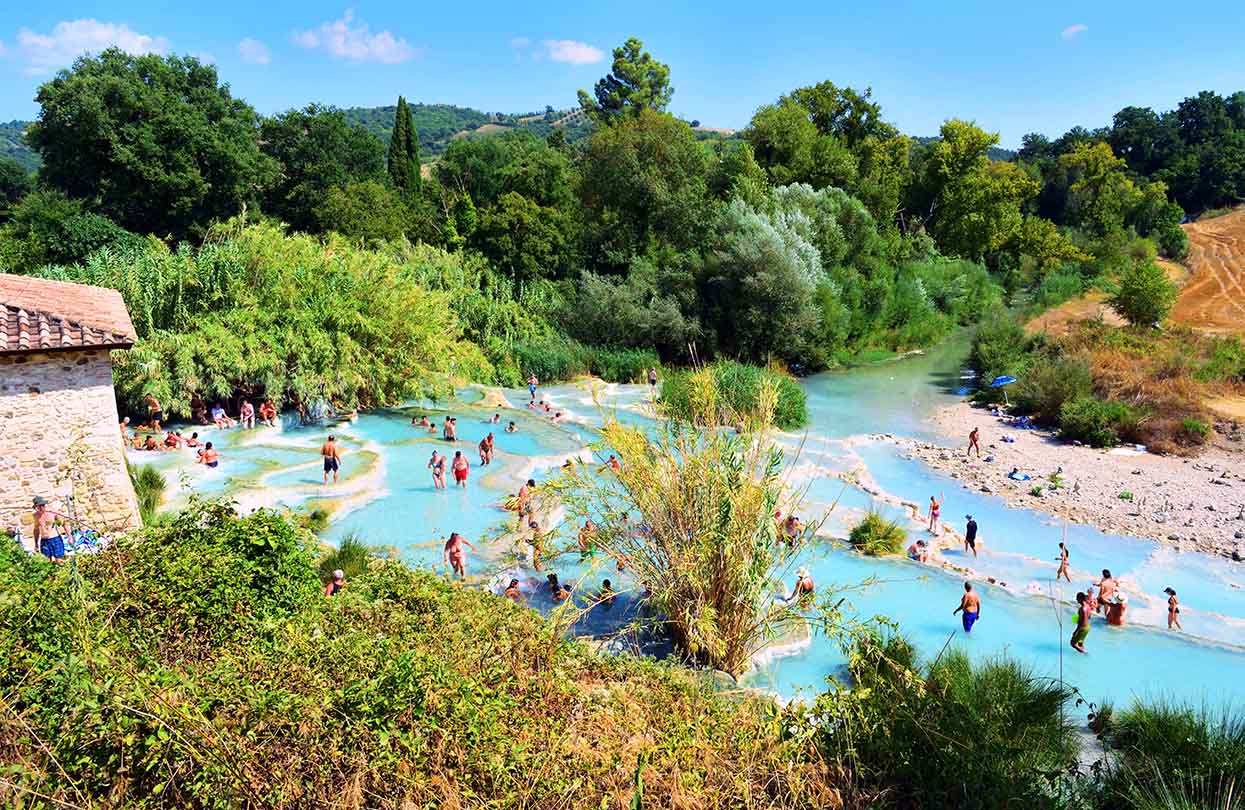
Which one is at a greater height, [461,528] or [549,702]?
[549,702]

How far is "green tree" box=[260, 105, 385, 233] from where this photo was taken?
43719 millimetres

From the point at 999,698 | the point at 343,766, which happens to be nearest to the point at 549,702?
the point at 343,766

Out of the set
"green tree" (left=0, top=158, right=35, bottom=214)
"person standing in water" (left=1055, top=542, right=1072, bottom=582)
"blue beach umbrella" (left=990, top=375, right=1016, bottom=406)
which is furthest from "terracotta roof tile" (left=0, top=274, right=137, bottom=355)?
"green tree" (left=0, top=158, right=35, bottom=214)

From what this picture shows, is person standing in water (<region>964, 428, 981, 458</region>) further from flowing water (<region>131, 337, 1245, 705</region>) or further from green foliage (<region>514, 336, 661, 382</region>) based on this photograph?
green foliage (<region>514, 336, 661, 382</region>)

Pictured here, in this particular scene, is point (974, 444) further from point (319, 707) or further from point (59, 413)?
point (59, 413)

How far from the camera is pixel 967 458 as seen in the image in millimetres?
23641

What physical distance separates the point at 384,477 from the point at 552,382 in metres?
13.2

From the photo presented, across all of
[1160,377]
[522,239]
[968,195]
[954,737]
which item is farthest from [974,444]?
[968,195]

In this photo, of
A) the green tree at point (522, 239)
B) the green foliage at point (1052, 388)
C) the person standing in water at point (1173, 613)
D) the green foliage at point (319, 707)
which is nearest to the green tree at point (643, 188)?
the green tree at point (522, 239)

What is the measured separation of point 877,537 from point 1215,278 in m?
50.6

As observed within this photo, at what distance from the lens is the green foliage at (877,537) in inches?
643

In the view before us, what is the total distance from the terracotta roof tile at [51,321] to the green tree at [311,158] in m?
30.6

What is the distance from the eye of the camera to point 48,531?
38.0 feet

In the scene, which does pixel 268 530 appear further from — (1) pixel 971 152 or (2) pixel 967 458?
(1) pixel 971 152
